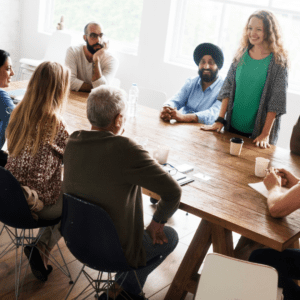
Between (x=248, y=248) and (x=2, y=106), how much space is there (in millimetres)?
1808

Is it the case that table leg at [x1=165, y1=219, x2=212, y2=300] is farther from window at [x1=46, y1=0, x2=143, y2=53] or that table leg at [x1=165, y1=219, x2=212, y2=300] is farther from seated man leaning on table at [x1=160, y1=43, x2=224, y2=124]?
window at [x1=46, y1=0, x2=143, y2=53]

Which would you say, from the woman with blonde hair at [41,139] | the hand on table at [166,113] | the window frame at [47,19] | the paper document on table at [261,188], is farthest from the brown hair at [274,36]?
the window frame at [47,19]

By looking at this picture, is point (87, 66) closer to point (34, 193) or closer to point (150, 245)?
point (34, 193)

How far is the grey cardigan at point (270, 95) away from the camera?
2.82 m

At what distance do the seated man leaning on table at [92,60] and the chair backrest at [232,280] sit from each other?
8.91ft

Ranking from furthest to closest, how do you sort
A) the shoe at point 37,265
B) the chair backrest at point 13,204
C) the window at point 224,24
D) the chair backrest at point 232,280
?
→ the window at point 224,24 < the shoe at point 37,265 < the chair backrest at point 13,204 < the chair backrest at point 232,280

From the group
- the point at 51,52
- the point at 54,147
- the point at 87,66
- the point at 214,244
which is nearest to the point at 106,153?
the point at 54,147

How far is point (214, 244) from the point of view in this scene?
83.4 inches

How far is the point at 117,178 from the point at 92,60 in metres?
2.63

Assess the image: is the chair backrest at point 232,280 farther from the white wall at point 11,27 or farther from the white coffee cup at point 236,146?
the white wall at point 11,27

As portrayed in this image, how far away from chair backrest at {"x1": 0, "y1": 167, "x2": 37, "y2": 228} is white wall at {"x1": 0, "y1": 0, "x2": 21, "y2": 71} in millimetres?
5073

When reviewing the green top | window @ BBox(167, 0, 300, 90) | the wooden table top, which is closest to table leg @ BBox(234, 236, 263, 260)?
the wooden table top

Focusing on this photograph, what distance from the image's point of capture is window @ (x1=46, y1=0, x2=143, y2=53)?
5.75 metres

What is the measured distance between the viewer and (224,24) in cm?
505
